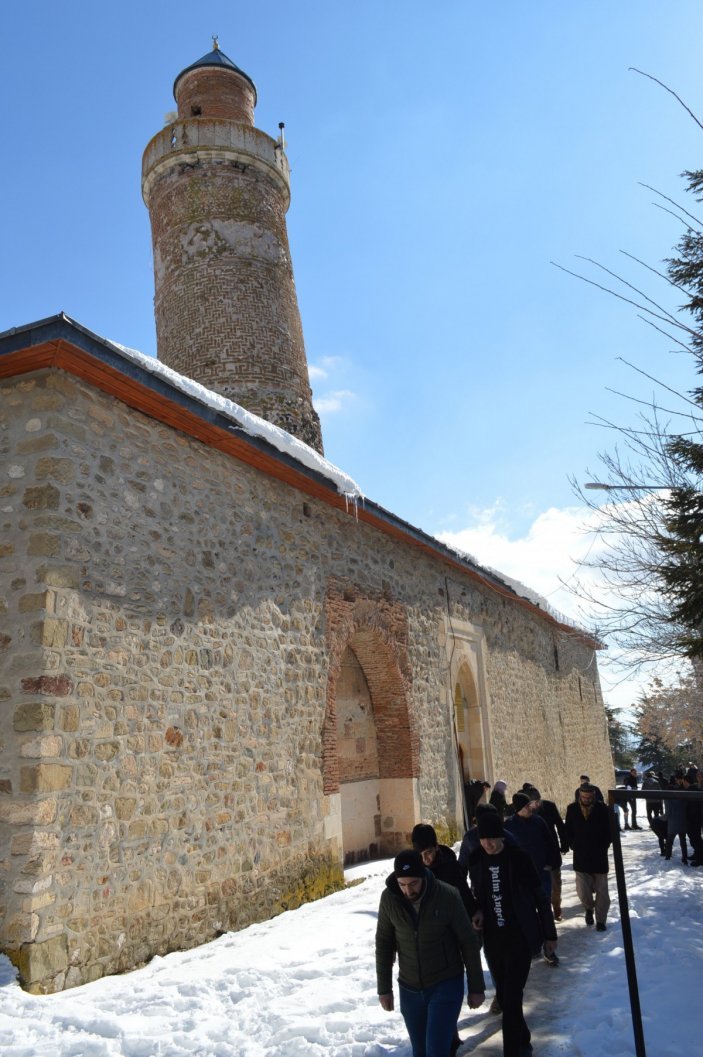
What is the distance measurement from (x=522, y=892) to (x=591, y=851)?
2708 mm

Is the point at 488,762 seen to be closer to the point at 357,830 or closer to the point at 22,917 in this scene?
the point at 357,830

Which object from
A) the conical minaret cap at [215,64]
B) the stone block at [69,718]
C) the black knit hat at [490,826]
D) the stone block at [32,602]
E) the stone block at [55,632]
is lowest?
the black knit hat at [490,826]

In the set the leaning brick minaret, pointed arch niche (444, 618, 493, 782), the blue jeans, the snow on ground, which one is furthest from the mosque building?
the leaning brick minaret

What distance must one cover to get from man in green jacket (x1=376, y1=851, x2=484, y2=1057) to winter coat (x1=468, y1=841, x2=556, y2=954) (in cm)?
66

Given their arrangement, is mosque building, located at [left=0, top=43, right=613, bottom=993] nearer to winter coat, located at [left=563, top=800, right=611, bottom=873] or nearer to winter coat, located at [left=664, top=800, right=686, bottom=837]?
winter coat, located at [left=563, top=800, right=611, bottom=873]

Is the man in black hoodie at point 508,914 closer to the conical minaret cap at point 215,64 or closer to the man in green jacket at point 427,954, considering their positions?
the man in green jacket at point 427,954

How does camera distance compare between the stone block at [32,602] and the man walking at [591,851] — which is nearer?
the stone block at [32,602]

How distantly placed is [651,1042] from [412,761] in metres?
6.18

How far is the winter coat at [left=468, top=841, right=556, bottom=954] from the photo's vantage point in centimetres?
410

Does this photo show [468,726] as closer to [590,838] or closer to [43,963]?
[590,838]

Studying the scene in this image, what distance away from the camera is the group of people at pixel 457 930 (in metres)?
3.46

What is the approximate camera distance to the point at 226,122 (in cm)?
1507

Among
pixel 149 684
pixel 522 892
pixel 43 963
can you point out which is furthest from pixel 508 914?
pixel 149 684

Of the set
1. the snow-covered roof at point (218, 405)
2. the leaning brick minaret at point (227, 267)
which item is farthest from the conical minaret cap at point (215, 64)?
the snow-covered roof at point (218, 405)
